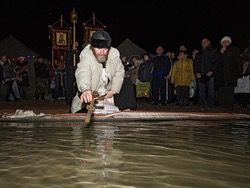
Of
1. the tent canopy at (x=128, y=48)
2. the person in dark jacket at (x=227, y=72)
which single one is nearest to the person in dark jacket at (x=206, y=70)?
the person in dark jacket at (x=227, y=72)

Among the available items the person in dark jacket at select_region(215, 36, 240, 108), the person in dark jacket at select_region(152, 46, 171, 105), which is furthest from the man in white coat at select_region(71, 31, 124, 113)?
the person in dark jacket at select_region(152, 46, 171, 105)

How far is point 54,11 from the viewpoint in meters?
28.2

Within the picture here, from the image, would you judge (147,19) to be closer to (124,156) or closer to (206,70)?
(206,70)

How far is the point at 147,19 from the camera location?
26891mm

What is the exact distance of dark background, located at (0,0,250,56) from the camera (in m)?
22.7

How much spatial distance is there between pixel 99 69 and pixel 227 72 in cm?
417

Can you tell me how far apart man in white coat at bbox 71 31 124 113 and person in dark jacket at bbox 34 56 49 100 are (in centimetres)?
851

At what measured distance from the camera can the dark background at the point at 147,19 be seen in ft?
74.4

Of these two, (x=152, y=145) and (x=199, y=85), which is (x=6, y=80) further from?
(x=152, y=145)

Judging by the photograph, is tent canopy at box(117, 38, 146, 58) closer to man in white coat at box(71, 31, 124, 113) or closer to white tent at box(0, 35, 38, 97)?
white tent at box(0, 35, 38, 97)

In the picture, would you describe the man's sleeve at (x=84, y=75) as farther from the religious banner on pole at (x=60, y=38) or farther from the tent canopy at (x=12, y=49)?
the tent canopy at (x=12, y=49)

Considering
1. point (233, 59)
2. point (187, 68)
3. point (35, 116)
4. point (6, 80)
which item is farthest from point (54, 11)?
point (35, 116)

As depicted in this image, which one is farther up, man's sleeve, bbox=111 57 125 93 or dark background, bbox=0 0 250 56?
dark background, bbox=0 0 250 56

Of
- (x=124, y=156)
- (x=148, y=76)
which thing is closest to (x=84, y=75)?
(x=124, y=156)
